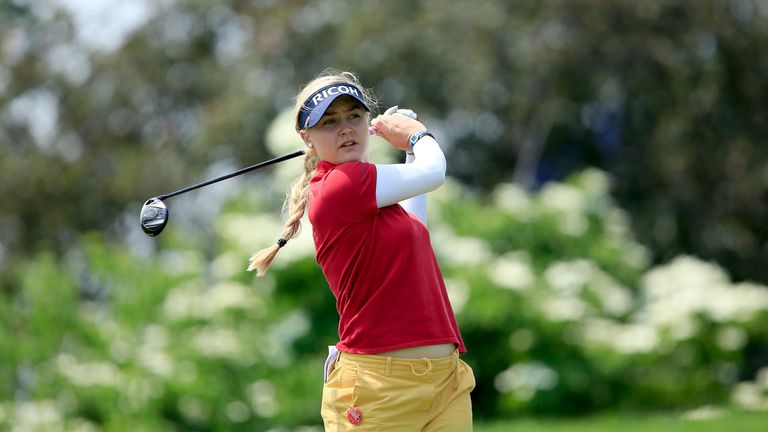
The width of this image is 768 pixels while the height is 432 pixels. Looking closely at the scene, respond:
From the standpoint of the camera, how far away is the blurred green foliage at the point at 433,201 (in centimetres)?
888

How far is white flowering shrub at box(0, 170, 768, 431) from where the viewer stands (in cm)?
862

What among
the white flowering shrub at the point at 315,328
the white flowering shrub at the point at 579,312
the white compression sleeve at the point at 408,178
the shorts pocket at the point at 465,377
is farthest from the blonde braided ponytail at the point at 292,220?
the white flowering shrub at the point at 579,312

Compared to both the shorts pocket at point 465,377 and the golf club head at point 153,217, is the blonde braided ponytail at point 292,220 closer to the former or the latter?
the golf club head at point 153,217

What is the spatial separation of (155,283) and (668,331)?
423cm

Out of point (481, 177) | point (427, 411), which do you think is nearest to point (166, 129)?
point (481, 177)

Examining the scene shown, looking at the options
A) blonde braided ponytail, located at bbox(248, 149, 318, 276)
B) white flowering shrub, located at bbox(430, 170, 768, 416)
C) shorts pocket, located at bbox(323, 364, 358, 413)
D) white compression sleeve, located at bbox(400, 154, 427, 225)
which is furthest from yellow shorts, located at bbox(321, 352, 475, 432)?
white flowering shrub, located at bbox(430, 170, 768, 416)

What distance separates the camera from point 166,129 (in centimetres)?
2048

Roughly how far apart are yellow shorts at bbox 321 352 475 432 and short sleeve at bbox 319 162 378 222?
0.38 meters

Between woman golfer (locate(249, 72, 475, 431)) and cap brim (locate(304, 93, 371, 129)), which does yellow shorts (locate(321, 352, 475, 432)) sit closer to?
woman golfer (locate(249, 72, 475, 431))

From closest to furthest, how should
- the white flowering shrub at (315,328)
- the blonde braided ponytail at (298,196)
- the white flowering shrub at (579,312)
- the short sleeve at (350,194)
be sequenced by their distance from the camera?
the short sleeve at (350,194)
the blonde braided ponytail at (298,196)
the white flowering shrub at (315,328)
the white flowering shrub at (579,312)

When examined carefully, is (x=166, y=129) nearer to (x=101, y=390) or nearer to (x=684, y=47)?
(x=684, y=47)

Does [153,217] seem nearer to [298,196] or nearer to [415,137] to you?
[298,196]

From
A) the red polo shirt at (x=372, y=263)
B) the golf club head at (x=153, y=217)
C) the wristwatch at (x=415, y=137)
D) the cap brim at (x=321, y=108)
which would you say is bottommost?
the red polo shirt at (x=372, y=263)

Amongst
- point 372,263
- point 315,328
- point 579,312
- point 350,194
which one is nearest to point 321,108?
point 350,194
